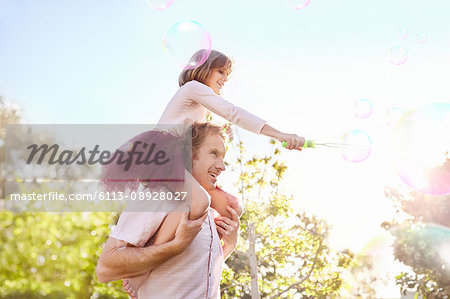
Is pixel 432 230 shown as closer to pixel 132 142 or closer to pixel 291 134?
pixel 291 134

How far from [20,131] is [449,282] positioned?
60.2 ft

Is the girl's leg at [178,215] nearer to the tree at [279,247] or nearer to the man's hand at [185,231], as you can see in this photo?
the man's hand at [185,231]

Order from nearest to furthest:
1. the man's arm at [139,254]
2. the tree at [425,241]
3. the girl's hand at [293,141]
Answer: the man's arm at [139,254], the girl's hand at [293,141], the tree at [425,241]

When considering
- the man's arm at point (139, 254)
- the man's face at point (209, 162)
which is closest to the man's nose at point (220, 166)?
the man's face at point (209, 162)

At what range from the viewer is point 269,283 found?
1542 cm

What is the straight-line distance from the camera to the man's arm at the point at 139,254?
4.82 ft

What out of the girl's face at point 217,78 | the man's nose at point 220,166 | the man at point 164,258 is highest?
the girl's face at point 217,78

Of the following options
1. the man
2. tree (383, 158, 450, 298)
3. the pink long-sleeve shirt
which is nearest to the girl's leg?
the man

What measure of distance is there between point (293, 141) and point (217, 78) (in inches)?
25.8

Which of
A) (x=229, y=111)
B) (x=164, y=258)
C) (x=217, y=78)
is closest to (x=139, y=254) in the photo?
(x=164, y=258)

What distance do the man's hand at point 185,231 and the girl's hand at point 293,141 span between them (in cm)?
101

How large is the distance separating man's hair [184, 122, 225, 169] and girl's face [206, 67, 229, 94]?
86 centimetres

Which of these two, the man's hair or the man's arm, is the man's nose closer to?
the man's hair

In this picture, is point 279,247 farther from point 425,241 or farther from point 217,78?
point 217,78
